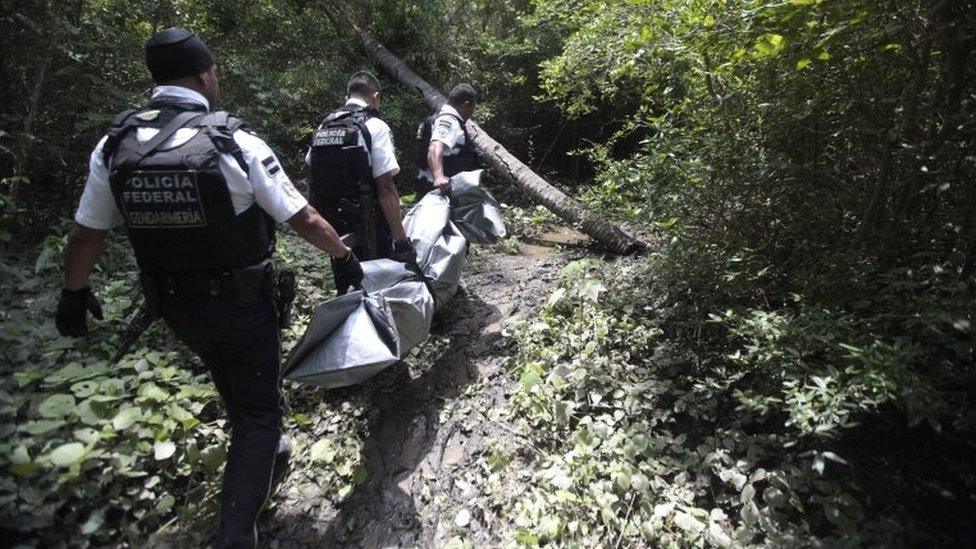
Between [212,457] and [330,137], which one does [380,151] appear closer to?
[330,137]

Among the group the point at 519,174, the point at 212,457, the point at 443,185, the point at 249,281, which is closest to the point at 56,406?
the point at 212,457

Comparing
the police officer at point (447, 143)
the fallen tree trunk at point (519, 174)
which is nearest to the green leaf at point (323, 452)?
the police officer at point (447, 143)

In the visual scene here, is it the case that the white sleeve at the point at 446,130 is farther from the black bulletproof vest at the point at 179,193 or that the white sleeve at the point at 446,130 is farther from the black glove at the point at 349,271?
the black bulletproof vest at the point at 179,193

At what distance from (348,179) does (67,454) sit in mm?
2274

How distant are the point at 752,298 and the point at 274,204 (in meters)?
2.66

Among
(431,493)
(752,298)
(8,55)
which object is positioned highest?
(8,55)

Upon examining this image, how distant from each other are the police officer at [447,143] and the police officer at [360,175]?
0.83m

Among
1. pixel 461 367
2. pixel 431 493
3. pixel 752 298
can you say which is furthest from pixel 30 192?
pixel 752 298

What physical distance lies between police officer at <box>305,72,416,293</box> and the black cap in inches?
47.7

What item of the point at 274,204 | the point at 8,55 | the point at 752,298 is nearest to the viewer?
the point at 274,204

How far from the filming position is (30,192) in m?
4.93

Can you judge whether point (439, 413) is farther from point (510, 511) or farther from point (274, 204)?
point (274, 204)

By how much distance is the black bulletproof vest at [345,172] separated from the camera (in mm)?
3588

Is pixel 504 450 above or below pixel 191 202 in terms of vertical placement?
below
